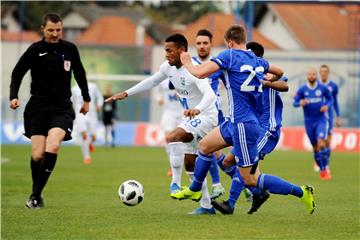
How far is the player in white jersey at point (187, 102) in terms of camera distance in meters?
11.8

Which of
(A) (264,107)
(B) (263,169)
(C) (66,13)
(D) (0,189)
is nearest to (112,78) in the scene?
(B) (263,169)

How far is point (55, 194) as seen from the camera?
48.8 ft

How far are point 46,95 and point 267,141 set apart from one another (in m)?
2.93

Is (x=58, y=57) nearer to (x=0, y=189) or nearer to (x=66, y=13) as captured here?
(x=0, y=189)

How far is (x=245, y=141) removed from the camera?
10953 mm

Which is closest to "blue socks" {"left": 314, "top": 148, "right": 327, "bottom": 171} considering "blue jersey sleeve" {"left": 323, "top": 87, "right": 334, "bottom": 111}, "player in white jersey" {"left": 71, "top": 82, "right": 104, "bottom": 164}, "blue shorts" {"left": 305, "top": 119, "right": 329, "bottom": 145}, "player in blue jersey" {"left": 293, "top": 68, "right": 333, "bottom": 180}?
"player in blue jersey" {"left": 293, "top": 68, "right": 333, "bottom": 180}

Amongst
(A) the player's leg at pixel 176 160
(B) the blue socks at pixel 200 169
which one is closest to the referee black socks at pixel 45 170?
(A) the player's leg at pixel 176 160

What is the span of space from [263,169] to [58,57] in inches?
446

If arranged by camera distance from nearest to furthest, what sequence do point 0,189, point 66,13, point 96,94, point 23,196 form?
point 23,196
point 0,189
point 96,94
point 66,13

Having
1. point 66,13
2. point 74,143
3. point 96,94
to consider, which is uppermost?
point 66,13

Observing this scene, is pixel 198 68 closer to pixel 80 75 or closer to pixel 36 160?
pixel 80 75

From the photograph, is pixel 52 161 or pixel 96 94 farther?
pixel 96 94

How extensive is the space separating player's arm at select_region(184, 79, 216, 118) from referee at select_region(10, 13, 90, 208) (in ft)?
6.06

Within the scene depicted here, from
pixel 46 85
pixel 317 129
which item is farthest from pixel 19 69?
pixel 317 129
